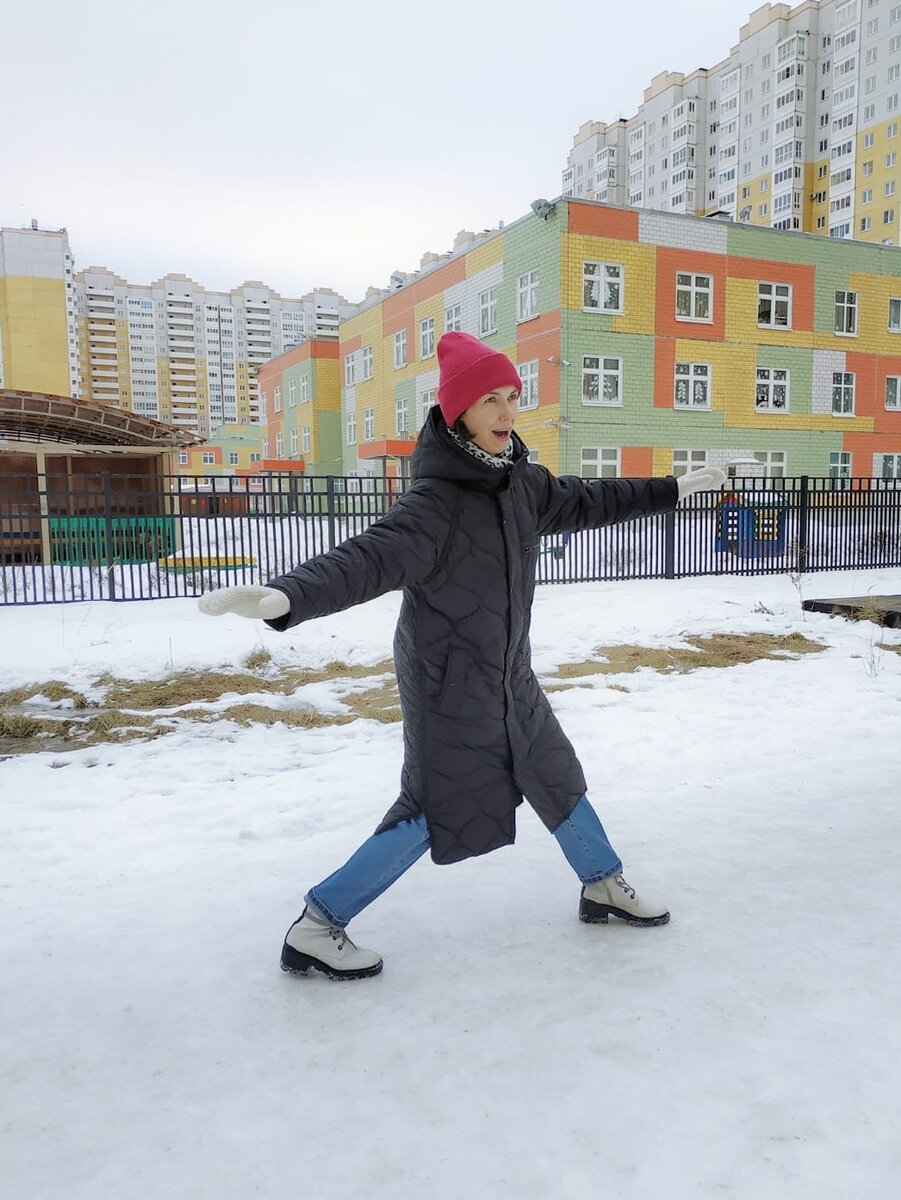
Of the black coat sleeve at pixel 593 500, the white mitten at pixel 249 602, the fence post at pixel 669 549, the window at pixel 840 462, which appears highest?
the window at pixel 840 462

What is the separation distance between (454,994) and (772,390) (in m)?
27.1

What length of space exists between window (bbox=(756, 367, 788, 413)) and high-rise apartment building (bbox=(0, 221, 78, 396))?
29.3 m

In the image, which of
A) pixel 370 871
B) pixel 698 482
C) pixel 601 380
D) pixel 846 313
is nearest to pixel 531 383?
pixel 601 380

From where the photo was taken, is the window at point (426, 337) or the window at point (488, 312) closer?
A: the window at point (488, 312)

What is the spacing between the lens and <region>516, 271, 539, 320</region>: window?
24.5 meters

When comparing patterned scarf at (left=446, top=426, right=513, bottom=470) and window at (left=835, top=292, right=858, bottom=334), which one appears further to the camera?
window at (left=835, top=292, right=858, bottom=334)

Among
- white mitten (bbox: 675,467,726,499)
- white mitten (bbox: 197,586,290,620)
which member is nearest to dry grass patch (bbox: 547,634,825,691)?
white mitten (bbox: 675,467,726,499)

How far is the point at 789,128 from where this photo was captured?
60.4 meters

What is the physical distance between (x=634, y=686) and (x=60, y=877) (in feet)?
13.8

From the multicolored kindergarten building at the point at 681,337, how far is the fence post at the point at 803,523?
32.1 feet

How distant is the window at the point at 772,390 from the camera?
2627 cm

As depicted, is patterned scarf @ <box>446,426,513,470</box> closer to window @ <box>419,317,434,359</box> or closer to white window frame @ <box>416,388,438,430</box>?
white window frame @ <box>416,388,438,430</box>

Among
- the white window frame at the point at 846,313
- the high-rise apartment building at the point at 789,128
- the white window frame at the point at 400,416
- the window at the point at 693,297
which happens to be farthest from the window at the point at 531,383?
the high-rise apartment building at the point at 789,128

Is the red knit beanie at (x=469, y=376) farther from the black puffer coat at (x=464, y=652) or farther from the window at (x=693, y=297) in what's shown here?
the window at (x=693, y=297)
